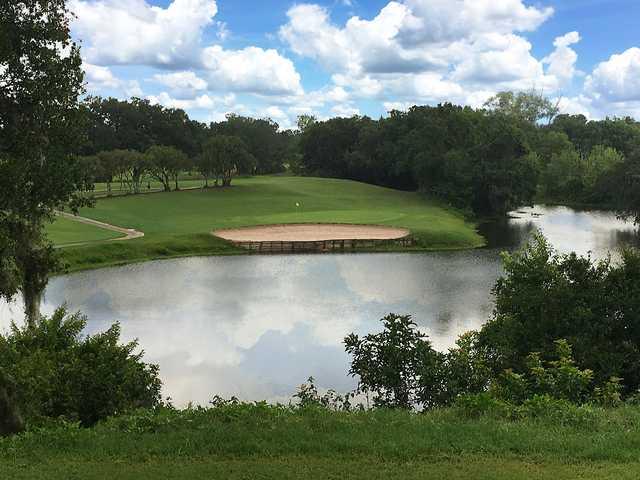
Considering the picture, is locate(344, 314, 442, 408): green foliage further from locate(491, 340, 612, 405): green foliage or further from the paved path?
the paved path

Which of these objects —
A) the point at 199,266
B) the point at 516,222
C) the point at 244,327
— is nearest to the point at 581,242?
the point at 516,222

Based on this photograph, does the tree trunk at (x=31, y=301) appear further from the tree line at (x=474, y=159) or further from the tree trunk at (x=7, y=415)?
the tree line at (x=474, y=159)

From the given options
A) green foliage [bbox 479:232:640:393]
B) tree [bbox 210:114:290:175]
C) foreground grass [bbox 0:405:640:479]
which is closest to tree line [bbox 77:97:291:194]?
tree [bbox 210:114:290:175]

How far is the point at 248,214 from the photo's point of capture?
2451 inches

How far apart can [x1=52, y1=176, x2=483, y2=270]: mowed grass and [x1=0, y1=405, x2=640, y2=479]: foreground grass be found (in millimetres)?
30784

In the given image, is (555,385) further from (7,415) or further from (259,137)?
(259,137)

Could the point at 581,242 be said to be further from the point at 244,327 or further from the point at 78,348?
the point at 78,348

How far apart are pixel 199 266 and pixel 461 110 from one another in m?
55.4

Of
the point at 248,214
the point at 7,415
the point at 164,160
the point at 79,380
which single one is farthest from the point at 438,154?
the point at 7,415

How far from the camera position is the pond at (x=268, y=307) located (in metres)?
19.0

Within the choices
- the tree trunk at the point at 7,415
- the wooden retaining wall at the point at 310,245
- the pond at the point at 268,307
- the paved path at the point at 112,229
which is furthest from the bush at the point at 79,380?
the wooden retaining wall at the point at 310,245

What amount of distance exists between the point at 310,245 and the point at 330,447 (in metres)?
37.2

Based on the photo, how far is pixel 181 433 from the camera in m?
9.12

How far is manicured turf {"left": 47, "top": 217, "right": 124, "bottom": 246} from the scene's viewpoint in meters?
43.7
